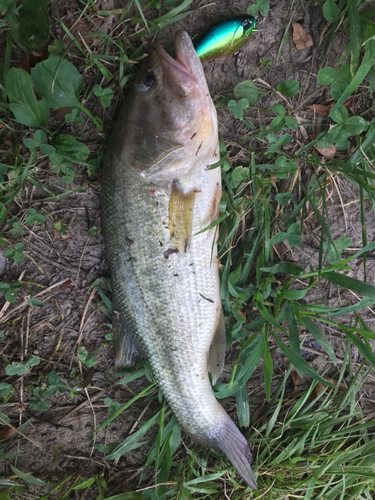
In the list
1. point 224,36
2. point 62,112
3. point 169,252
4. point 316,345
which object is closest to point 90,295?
point 169,252

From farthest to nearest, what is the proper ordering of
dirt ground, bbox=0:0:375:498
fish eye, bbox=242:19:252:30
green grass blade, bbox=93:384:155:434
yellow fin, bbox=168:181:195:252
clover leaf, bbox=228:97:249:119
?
green grass blade, bbox=93:384:155:434, dirt ground, bbox=0:0:375:498, clover leaf, bbox=228:97:249:119, fish eye, bbox=242:19:252:30, yellow fin, bbox=168:181:195:252

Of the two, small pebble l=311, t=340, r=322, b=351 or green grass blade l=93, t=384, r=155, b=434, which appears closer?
green grass blade l=93, t=384, r=155, b=434

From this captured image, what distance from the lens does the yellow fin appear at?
208 centimetres

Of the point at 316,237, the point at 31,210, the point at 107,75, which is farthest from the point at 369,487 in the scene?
the point at 107,75

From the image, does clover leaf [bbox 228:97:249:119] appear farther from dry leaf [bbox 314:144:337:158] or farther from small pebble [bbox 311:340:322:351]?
small pebble [bbox 311:340:322:351]

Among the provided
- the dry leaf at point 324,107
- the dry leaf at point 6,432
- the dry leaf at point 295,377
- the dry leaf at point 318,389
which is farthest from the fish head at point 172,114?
the dry leaf at point 6,432

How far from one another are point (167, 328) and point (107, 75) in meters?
1.80

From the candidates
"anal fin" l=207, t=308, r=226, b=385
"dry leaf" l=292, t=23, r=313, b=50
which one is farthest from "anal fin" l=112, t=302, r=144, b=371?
"dry leaf" l=292, t=23, r=313, b=50

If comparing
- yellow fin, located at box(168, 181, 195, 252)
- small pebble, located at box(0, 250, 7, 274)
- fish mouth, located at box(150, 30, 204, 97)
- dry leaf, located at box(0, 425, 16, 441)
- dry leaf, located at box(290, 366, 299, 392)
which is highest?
fish mouth, located at box(150, 30, 204, 97)

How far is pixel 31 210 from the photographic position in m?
2.40

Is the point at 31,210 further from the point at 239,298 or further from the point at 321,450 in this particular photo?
the point at 321,450

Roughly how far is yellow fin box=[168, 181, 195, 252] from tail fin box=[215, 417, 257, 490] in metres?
1.41

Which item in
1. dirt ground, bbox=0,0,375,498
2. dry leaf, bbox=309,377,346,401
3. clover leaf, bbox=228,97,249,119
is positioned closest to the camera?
clover leaf, bbox=228,97,249,119

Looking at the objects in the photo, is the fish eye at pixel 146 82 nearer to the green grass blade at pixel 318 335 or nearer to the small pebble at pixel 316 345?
the green grass blade at pixel 318 335
